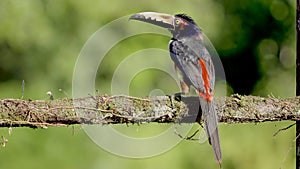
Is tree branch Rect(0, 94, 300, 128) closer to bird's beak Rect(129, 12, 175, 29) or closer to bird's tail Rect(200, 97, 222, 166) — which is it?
bird's tail Rect(200, 97, 222, 166)

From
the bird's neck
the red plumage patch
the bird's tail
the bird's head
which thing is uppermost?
the bird's head

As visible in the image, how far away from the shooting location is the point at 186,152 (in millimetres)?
6594

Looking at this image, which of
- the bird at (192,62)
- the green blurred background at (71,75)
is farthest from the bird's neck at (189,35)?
the green blurred background at (71,75)

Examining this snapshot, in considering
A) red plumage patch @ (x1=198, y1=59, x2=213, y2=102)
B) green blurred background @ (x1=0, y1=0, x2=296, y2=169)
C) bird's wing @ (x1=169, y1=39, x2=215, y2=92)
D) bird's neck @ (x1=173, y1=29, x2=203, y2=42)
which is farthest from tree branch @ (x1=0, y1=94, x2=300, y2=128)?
green blurred background @ (x1=0, y1=0, x2=296, y2=169)

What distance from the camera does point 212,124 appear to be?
2.94m

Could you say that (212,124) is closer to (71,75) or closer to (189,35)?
(189,35)

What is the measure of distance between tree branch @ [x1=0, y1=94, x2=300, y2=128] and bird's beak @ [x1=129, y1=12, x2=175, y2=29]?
401 mm

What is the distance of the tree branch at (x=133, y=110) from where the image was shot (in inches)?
106

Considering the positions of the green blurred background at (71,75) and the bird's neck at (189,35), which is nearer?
the bird's neck at (189,35)

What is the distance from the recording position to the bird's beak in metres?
3.23

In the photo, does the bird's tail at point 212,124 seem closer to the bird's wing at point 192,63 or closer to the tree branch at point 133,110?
the tree branch at point 133,110

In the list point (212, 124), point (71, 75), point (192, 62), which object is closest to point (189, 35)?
point (192, 62)

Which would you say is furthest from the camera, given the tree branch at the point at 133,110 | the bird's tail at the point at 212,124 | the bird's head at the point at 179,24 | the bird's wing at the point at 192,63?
the bird's head at the point at 179,24

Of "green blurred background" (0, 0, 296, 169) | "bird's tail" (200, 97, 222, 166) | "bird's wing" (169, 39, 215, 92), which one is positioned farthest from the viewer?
"green blurred background" (0, 0, 296, 169)
